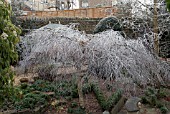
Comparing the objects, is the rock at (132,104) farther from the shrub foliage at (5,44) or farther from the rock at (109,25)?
the rock at (109,25)

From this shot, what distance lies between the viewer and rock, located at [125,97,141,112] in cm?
607

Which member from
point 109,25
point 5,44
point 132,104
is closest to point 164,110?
point 132,104

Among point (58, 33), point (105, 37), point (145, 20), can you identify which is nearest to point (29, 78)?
point (58, 33)

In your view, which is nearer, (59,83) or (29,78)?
(59,83)

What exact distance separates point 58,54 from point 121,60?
1.35 metres

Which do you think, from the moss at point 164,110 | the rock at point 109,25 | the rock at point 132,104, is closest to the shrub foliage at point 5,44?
the rock at point 132,104

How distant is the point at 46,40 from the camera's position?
5.60m

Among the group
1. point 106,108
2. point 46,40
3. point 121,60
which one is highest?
point 46,40

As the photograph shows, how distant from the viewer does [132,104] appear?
20.3ft

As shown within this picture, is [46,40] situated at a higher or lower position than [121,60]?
higher

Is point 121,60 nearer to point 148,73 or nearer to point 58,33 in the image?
point 148,73

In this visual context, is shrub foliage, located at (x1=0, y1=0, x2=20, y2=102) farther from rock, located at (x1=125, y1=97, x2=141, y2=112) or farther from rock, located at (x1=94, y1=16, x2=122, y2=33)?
rock, located at (x1=94, y1=16, x2=122, y2=33)

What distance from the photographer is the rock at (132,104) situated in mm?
6069

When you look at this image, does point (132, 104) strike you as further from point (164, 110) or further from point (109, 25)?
point (109, 25)
